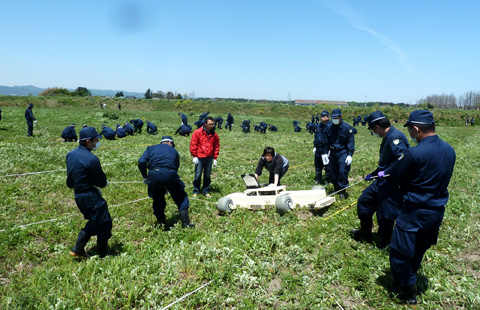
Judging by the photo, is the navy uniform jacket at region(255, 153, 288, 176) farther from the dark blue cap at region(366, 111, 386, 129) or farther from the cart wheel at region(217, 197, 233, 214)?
the dark blue cap at region(366, 111, 386, 129)

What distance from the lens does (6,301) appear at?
3.57 meters

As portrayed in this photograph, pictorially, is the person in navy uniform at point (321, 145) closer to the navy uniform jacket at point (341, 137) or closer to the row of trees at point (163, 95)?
the navy uniform jacket at point (341, 137)

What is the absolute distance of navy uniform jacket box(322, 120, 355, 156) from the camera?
26.4ft

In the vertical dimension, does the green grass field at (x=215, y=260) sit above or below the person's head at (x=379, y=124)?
below

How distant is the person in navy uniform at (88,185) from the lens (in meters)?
4.73

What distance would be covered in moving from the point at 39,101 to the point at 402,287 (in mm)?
74696

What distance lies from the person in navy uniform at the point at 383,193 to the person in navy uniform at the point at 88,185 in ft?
15.4

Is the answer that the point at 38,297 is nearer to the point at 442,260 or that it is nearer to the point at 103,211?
the point at 103,211

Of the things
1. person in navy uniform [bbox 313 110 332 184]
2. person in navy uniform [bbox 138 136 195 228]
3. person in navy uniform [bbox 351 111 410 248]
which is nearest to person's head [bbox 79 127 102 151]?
person in navy uniform [bbox 138 136 195 228]

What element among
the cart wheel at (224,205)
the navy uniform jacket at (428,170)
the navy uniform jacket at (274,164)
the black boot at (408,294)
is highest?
the navy uniform jacket at (428,170)

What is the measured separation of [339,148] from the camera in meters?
8.19

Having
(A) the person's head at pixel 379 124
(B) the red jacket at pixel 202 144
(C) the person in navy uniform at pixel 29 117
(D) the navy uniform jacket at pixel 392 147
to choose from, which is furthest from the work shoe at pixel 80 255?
(C) the person in navy uniform at pixel 29 117

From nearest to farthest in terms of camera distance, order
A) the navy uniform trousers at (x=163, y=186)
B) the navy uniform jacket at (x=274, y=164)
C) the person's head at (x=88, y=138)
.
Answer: the person's head at (x=88, y=138), the navy uniform trousers at (x=163, y=186), the navy uniform jacket at (x=274, y=164)

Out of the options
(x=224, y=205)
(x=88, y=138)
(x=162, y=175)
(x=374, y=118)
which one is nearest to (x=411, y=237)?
(x=374, y=118)
